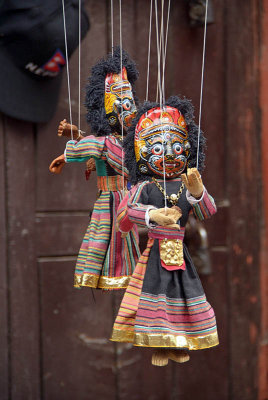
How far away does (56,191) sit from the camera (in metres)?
1.99

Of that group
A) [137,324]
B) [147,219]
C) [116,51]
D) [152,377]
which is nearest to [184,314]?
[137,324]

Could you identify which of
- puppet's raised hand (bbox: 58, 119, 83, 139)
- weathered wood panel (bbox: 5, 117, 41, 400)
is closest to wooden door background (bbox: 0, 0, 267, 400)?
weathered wood panel (bbox: 5, 117, 41, 400)

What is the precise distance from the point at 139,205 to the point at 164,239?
0.27 ft

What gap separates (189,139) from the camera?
117cm

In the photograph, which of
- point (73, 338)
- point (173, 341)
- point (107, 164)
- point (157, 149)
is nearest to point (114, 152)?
point (107, 164)

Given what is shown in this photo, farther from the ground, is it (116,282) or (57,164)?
(57,164)

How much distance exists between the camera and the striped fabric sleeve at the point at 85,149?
1269mm

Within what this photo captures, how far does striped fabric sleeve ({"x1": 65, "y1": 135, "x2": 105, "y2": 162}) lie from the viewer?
49.9 inches

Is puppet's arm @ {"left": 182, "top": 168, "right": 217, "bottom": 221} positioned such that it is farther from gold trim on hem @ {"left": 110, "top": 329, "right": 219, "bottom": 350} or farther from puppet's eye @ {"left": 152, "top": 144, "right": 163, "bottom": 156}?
gold trim on hem @ {"left": 110, "top": 329, "right": 219, "bottom": 350}

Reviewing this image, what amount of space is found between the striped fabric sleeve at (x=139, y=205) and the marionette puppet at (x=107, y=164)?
4.5 inches

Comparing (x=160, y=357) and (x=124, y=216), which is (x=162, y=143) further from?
(x=160, y=357)

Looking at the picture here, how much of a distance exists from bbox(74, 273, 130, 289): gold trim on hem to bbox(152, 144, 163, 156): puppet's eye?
0.92 feet

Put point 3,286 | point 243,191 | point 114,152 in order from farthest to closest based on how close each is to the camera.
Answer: point 243,191 → point 3,286 → point 114,152

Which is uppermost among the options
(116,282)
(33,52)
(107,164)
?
(33,52)
